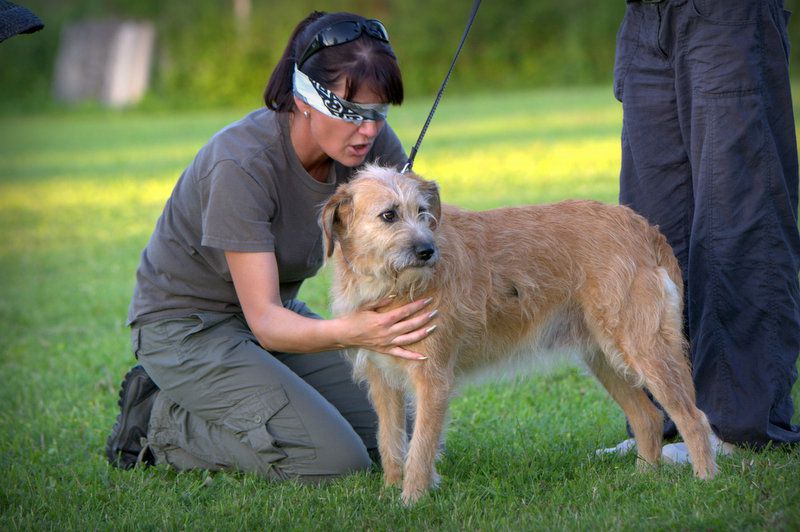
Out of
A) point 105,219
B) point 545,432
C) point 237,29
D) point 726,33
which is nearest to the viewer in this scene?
point 726,33

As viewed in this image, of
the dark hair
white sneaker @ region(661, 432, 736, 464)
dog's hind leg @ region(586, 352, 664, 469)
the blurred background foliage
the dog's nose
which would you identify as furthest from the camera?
the blurred background foliage

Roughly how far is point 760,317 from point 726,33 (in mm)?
1288

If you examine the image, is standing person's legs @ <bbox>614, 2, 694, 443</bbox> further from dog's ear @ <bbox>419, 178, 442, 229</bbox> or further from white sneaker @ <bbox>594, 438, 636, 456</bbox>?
dog's ear @ <bbox>419, 178, 442, 229</bbox>

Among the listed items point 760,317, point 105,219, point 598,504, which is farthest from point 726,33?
point 105,219

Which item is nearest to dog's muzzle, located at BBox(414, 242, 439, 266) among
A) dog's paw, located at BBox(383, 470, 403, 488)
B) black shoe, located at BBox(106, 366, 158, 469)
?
dog's paw, located at BBox(383, 470, 403, 488)

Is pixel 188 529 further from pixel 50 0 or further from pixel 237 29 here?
pixel 50 0

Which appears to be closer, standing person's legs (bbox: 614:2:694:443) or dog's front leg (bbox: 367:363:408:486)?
dog's front leg (bbox: 367:363:408:486)

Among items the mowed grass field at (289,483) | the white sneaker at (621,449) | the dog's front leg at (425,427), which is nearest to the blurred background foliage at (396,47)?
the mowed grass field at (289,483)

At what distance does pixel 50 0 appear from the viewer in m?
45.2

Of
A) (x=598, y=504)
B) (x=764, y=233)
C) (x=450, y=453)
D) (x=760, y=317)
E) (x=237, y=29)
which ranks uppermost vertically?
(x=764, y=233)

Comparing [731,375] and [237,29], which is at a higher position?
[731,375]

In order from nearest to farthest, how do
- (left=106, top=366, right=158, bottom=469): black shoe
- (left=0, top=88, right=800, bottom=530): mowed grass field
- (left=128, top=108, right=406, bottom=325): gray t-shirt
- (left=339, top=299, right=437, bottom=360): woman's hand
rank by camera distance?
(left=0, top=88, right=800, bottom=530): mowed grass field, (left=339, top=299, right=437, bottom=360): woman's hand, (left=128, top=108, right=406, bottom=325): gray t-shirt, (left=106, top=366, right=158, bottom=469): black shoe

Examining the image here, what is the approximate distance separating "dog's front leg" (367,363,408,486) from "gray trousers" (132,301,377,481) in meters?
0.20

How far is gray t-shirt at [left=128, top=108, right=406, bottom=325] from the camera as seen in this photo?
426 centimetres
